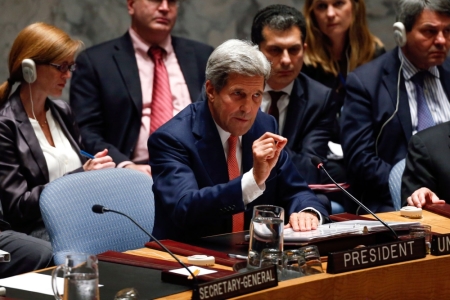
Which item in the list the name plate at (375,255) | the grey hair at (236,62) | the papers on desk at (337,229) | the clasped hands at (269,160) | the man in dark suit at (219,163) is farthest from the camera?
the grey hair at (236,62)

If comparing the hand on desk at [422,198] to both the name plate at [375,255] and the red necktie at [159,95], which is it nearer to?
the name plate at [375,255]

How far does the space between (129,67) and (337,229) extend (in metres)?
2.19

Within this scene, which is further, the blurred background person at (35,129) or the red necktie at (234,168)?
the blurred background person at (35,129)

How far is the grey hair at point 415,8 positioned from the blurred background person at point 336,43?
0.36 metres

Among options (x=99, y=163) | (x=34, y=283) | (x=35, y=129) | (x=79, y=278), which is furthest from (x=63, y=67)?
(x=79, y=278)

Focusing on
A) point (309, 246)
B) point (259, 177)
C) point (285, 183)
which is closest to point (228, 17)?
point (285, 183)

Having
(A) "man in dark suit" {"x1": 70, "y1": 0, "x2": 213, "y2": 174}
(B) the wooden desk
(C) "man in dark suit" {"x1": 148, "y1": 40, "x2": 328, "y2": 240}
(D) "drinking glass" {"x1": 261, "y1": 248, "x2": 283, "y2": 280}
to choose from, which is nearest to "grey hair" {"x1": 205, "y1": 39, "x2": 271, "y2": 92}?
(C) "man in dark suit" {"x1": 148, "y1": 40, "x2": 328, "y2": 240}

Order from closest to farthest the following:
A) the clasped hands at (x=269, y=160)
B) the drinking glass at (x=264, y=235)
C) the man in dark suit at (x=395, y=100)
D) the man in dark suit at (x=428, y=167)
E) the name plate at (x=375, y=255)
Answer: the name plate at (x=375, y=255) < the drinking glass at (x=264, y=235) < the clasped hands at (x=269, y=160) < the man in dark suit at (x=428, y=167) < the man in dark suit at (x=395, y=100)

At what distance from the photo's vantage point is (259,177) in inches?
119

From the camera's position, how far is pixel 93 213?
133 inches

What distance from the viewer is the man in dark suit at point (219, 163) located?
3057 millimetres

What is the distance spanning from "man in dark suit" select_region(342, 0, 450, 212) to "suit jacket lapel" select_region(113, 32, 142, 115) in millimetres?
1096

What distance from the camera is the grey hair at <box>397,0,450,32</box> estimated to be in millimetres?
4666

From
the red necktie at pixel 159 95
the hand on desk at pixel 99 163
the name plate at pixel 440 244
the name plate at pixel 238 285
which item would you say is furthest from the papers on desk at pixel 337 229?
the red necktie at pixel 159 95
